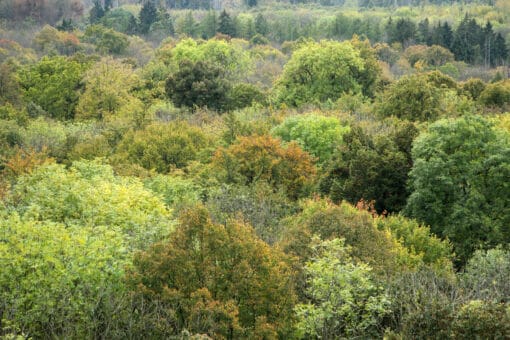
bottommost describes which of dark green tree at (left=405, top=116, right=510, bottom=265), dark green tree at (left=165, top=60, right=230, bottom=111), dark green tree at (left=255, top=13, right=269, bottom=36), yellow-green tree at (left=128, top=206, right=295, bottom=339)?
dark green tree at (left=255, top=13, right=269, bottom=36)

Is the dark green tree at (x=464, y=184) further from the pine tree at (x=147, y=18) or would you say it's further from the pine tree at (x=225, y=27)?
the pine tree at (x=147, y=18)

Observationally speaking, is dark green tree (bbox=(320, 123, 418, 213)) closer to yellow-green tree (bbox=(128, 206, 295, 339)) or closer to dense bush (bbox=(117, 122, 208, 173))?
dense bush (bbox=(117, 122, 208, 173))

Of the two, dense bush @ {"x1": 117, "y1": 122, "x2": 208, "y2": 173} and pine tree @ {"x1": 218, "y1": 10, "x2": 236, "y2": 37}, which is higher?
dense bush @ {"x1": 117, "y1": 122, "x2": 208, "y2": 173}

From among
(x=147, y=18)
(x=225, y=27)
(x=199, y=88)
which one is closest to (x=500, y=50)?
(x=225, y=27)

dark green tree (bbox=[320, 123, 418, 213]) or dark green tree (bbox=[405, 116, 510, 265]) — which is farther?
dark green tree (bbox=[320, 123, 418, 213])

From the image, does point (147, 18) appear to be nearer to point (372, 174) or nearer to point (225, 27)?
point (225, 27)

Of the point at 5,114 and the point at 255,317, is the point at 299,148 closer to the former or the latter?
the point at 255,317

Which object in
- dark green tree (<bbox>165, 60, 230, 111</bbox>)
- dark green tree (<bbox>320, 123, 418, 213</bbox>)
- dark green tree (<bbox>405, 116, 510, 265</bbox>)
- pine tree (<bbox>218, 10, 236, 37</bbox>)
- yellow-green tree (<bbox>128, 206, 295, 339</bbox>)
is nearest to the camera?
yellow-green tree (<bbox>128, 206, 295, 339</bbox>)

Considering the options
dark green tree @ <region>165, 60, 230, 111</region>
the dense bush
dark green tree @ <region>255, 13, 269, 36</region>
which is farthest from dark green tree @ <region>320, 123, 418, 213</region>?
dark green tree @ <region>255, 13, 269, 36</region>

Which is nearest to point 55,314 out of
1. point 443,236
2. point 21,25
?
point 443,236

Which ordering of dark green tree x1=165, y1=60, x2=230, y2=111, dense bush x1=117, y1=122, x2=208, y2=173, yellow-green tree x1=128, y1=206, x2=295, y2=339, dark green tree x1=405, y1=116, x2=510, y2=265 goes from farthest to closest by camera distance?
dark green tree x1=165, y1=60, x2=230, y2=111, dense bush x1=117, y1=122, x2=208, y2=173, dark green tree x1=405, y1=116, x2=510, y2=265, yellow-green tree x1=128, y1=206, x2=295, y2=339

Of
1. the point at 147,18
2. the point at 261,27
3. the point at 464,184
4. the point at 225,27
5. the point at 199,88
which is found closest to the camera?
the point at 464,184

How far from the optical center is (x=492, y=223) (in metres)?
28.6

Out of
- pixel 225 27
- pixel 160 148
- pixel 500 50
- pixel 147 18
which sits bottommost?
pixel 500 50
